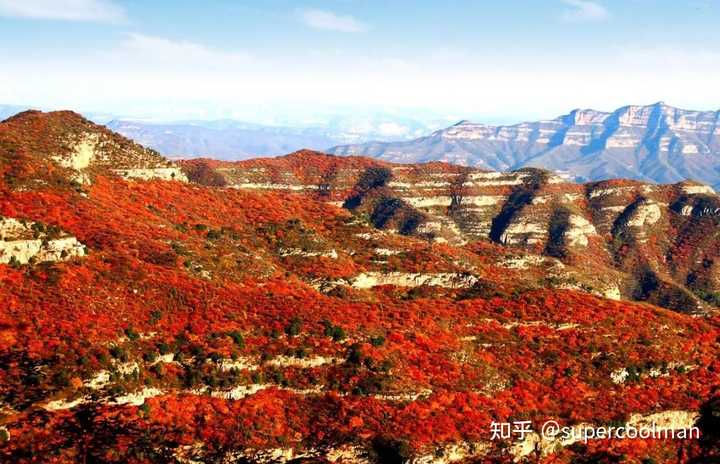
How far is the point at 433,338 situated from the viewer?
241 feet

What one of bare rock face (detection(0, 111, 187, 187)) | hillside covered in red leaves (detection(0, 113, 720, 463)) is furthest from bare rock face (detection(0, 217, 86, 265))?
bare rock face (detection(0, 111, 187, 187))

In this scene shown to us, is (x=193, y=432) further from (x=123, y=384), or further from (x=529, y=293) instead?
(x=529, y=293)

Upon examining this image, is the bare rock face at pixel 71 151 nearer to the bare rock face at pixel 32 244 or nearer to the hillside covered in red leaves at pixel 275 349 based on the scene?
Result: the hillside covered in red leaves at pixel 275 349

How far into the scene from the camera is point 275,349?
207 ft

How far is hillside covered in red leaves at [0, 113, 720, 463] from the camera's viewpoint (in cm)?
5116

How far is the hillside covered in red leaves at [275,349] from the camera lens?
5116 centimetres

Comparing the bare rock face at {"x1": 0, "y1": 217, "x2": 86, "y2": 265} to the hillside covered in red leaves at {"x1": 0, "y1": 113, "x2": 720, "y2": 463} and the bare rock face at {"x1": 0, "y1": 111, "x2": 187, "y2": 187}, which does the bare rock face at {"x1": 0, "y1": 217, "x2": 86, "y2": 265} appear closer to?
the hillside covered in red leaves at {"x1": 0, "y1": 113, "x2": 720, "y2": 463}

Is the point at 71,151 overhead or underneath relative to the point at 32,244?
overhead

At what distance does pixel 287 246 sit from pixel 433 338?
3583 cm

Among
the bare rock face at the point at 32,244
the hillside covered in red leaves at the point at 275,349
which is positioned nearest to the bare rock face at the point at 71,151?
the hillside covered in red leaves at the point at 275,349

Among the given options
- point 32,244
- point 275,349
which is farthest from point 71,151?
point 275,349

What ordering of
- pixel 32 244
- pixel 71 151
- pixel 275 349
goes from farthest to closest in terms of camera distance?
pixel 71 151, pixel 32 244, pixel 275 349

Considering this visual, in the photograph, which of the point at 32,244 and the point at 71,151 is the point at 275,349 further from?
the point at 71,151

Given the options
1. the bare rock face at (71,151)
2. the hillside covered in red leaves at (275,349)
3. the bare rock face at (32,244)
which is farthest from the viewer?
the bare rock face at (71,151)
